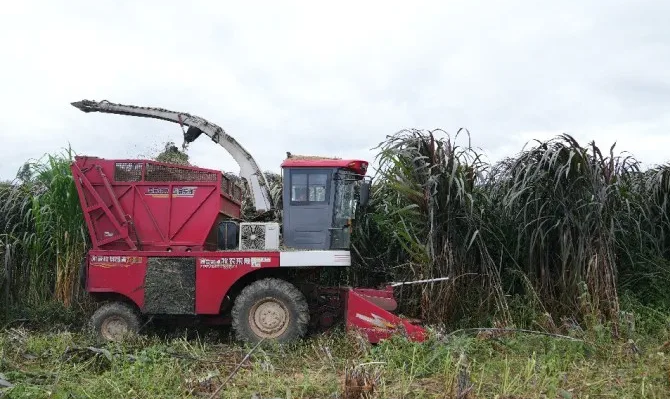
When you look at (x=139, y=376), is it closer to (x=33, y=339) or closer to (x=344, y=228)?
(x=33, y=339)

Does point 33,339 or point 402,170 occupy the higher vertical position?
point 402,170

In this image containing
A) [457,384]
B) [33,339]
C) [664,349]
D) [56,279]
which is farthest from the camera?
[56,279]

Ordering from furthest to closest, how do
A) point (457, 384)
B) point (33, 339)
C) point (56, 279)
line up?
point (56, 279) < point (33, 339) < point (457, 384)

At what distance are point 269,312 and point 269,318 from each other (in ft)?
0.21

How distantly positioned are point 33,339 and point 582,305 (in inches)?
220

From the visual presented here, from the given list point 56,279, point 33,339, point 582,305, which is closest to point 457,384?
point 582,305

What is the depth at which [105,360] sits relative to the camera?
198 inches

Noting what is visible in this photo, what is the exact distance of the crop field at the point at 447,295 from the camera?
416 centimetres

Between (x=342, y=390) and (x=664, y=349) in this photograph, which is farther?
(x=664, y=349)

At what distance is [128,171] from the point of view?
275 inches

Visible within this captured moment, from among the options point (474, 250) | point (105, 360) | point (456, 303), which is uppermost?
point (474, 250)

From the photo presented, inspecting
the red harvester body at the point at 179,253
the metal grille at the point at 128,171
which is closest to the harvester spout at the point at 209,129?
the red harvester body at the point at 179,253

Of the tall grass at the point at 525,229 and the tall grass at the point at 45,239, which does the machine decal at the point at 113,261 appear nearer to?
the tall grass at the point at 45,239

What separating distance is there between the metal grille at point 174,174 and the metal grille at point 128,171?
12 cm
